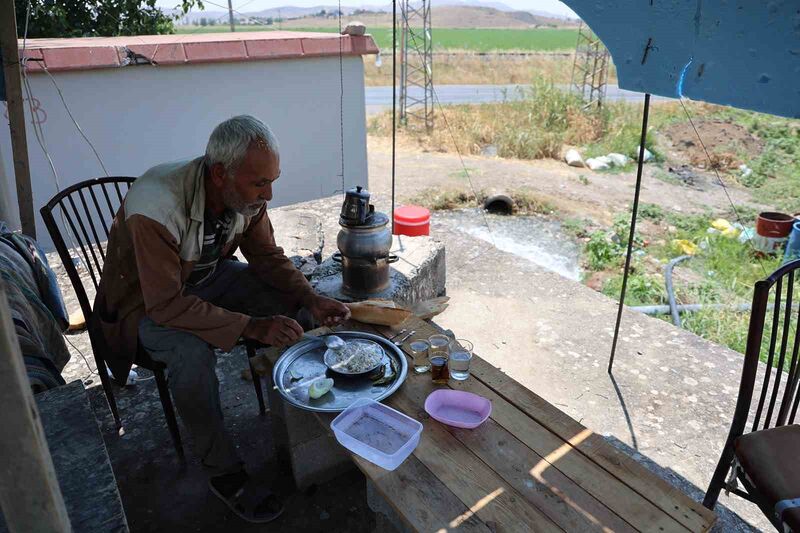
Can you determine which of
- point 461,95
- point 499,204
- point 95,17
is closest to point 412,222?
point 499,204

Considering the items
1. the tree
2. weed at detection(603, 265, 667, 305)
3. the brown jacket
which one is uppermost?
the tree

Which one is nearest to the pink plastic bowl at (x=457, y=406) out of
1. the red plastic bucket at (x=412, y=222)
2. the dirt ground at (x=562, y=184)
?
the red plastic bucket at (x=412, y=222)

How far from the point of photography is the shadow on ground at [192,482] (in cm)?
217

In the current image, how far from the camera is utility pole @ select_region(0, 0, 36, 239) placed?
118 inches

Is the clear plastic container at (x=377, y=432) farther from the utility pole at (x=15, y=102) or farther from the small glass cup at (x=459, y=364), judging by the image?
the utility pole at (x=15, y=102)

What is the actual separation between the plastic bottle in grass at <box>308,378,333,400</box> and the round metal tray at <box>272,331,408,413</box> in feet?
0.05

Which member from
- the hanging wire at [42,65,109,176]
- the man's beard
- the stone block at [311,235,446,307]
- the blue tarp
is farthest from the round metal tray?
the hanging wire at [42,65,109,176]

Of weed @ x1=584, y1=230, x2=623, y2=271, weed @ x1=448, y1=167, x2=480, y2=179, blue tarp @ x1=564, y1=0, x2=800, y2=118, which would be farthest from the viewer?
weed @ x1=448, y1=167, x2=480, y2=179

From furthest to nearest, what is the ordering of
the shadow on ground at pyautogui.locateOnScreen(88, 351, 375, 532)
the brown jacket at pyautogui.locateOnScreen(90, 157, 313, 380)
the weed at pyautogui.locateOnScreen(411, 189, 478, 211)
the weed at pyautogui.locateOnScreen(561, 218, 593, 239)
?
the weed at pyautogui.locateOnScreen(411, 189, 478, 211), the weed at pyautogui.locateOnScreen(561, 218, 593, 239), the shadow on ground at pyautogui.locateOnScreen(88, 351, 375, 532), the brown jacket at pyautogui.locateOnScreen(90, 157, 313, 380)

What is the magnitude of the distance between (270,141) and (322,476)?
1456 millimetres

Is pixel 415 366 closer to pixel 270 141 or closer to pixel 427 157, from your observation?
pixel 270 141

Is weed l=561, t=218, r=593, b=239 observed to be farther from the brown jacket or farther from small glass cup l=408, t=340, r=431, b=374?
the brown jacket

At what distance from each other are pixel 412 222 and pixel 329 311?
7.62 feet

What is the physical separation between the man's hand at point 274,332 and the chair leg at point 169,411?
46 centimetres
